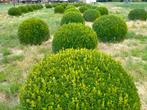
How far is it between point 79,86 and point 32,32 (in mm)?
9212

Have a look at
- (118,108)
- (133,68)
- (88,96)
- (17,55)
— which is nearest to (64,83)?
(88,96)

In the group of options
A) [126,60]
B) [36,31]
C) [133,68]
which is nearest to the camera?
[133,68]

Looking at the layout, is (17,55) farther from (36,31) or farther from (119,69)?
(119,69)

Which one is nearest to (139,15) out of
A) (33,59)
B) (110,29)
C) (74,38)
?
(110,29)

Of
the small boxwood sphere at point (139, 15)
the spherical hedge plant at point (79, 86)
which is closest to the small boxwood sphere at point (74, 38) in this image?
the spherical hedge plant at point (79, 86)

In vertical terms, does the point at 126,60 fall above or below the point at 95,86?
below

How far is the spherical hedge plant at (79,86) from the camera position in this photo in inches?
175

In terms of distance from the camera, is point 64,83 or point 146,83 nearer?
point 64,83

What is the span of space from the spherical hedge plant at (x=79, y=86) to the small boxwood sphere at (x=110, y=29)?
879 cm

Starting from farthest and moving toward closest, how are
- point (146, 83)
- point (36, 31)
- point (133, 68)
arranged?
1. point (36, 31)
2. point (133, 68)
3. point (146, 83)

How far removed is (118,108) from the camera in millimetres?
4508

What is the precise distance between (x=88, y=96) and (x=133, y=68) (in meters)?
6.05

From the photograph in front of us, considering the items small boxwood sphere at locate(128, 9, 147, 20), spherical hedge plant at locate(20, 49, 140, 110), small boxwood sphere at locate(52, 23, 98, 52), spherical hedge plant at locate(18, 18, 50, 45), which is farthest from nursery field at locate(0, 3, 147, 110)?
small boxwood sphere at locate(128, 9, 147, 20)

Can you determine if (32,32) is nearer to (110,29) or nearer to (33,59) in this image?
(33,59)
